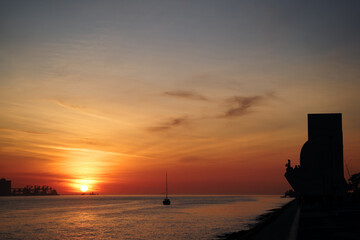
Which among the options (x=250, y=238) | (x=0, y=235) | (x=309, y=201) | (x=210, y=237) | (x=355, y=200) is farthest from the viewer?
(x=309, y=201)

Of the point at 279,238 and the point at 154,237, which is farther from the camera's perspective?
the point at 154,237

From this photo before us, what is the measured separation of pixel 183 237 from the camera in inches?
2210

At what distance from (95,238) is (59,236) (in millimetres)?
6984

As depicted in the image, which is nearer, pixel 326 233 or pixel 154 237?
pixel 326 233

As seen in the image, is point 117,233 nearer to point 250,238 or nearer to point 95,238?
point 95,238

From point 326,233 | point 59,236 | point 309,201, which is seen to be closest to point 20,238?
point 59,236

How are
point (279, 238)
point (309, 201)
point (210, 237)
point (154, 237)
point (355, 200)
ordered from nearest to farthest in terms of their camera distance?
point (279, 238), point (210, 237), point (154, 237), point (355, 200), point (309, 201)

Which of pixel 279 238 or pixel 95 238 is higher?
pixel 279 238

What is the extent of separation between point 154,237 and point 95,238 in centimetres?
891

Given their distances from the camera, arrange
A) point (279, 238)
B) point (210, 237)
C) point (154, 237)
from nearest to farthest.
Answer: point (279, 238)
point (210, 237)
point (154, 237)

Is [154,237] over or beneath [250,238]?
beneath

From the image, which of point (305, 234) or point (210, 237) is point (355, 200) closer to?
point (210, 237)

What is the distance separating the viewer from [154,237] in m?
58.2

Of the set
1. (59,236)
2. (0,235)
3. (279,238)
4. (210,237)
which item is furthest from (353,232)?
(0,235)
